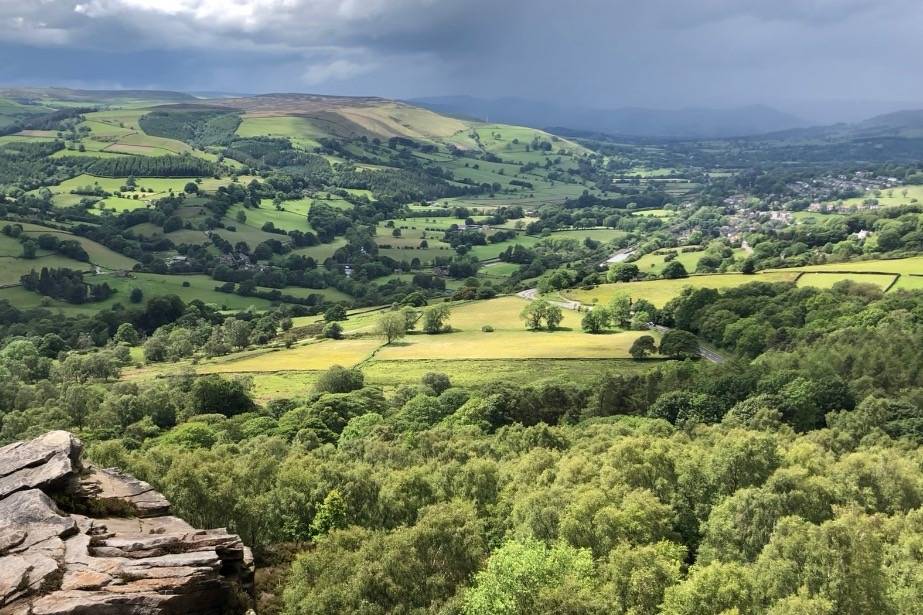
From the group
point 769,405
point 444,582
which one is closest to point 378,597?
point 444,582

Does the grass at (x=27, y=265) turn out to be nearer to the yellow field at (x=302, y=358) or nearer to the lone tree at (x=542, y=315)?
the yellow field at (x=302, y=358)

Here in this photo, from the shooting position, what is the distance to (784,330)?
83.2m

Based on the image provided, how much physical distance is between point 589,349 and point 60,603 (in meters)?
73.6

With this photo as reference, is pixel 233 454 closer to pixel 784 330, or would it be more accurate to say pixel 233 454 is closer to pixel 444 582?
pixel 444 582

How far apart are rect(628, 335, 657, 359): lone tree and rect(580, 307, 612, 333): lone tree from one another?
12676 mm

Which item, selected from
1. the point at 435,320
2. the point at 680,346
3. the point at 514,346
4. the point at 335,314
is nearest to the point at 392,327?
the point at 435,320

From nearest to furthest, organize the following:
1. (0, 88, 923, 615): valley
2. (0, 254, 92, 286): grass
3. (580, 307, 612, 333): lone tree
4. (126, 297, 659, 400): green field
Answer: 1. (0, 88, 923, 615): valley
2. (126, 297, 659, 400): green field
3. (580, 307, 612, 333): lone tree
4. (0, 254, 92, 286): grass

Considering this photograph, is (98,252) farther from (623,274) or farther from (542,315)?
(623,274)

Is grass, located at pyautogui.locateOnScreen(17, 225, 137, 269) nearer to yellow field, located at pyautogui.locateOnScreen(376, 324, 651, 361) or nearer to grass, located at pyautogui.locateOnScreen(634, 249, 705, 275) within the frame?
yellow field, located at pyautogui.locateOnScreen(376, 324, 651, 361)

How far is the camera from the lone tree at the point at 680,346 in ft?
277

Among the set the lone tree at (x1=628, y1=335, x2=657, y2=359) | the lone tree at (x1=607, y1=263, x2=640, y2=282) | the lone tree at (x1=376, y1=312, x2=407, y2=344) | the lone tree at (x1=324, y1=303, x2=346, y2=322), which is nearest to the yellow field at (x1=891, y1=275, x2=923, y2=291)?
the lone tree at (x1=628, y1=335, x2=657, y2=359)

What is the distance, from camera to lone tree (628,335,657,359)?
84.1 m

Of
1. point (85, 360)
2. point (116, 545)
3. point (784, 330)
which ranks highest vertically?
point (116, 545)

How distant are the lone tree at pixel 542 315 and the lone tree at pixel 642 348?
57.6ft
